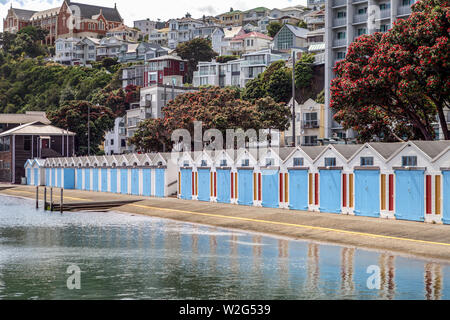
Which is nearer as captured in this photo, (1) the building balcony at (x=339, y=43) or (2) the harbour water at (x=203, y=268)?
(2) the harbour water at (x=203, y=268)

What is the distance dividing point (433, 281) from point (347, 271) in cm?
357

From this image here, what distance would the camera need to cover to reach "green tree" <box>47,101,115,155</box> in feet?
435

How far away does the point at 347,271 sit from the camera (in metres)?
25.9

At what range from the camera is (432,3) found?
4569 cm

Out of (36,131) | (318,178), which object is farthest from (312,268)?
(36,131)

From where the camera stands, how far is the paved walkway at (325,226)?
31188 millimetres

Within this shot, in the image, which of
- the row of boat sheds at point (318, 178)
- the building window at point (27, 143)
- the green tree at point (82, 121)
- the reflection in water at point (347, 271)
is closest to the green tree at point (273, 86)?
the green tree at point (82, 121)

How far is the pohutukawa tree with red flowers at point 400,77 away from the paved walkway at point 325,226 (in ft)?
30.8

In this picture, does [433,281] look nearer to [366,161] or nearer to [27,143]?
[366,161]

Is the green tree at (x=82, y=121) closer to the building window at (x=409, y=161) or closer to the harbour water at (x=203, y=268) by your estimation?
the harbour water at (x=203, y=268)

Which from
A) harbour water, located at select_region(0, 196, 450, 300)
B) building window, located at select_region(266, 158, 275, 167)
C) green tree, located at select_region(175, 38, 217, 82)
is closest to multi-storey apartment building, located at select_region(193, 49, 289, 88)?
green tree, located at select_region(175, 38, 217, 82)

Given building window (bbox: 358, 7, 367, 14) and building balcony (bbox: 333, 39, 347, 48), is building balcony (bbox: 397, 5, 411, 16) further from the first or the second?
building balcony (bbox: 333, 39, 347, 48)

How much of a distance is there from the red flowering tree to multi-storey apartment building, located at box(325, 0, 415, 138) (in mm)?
12571

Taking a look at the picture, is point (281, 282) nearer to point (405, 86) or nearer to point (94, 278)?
point (94, 278)
